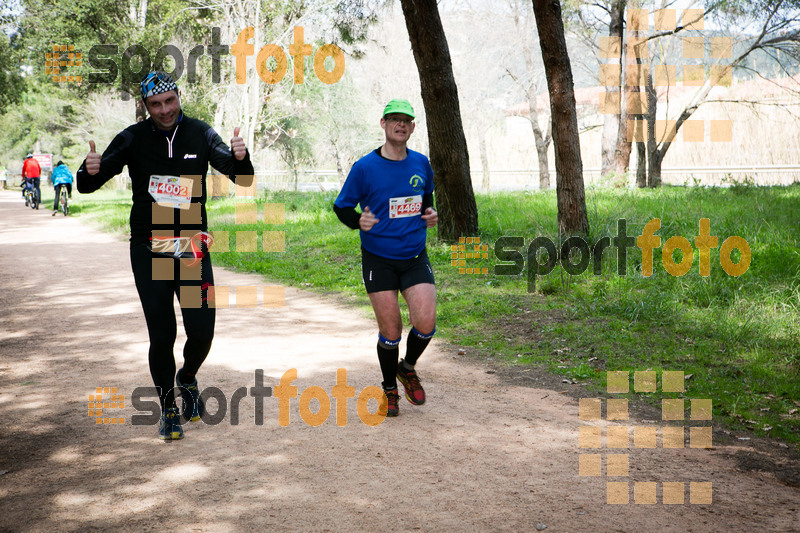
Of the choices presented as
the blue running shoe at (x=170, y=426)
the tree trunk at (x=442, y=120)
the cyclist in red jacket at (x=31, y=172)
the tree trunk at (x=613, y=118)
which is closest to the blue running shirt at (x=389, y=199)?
the blue running shoe at (x=170, y=426)

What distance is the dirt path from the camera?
143 inches

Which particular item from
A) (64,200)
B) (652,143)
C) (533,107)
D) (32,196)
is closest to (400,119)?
(652,143)

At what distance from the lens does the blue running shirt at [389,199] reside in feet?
16.8

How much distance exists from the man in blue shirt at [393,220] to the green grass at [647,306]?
2075 millimetres

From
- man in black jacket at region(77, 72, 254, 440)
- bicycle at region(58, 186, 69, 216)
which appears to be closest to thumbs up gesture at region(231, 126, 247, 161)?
man in black jacket at region(77, 72, 254, 440)

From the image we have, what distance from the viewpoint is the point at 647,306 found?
805 centimetres

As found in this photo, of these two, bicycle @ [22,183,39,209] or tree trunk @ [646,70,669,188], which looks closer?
tree trunk @ [646,70,669,188]

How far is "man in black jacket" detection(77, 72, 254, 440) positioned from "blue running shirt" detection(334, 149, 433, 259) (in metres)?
0.82

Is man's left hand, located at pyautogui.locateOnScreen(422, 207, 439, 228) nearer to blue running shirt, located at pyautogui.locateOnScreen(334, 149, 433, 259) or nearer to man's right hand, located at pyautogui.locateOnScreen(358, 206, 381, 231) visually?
blue running shirt, located at pyautogui.locateOnScreen(334, 149, 433, 259)

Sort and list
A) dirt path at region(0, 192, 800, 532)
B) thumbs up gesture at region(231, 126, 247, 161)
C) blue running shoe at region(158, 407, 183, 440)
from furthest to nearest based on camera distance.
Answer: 1. blue running shoe at region(158, 407, 183, 440)
2. thumbs up gesture at region(231, 126, 247, 161)
3. dirt path at region(0, 192, 800, 532)

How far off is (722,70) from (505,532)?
19.4m

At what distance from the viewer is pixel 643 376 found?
633cm

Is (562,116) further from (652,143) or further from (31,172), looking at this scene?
(31,172)

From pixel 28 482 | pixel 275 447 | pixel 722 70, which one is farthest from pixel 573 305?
pixel 722 70
